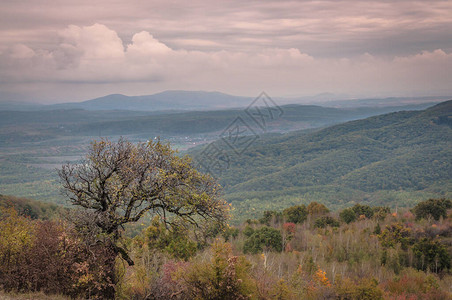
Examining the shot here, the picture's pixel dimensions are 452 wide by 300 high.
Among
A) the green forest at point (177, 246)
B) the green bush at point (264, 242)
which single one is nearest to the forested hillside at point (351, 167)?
the green forest at point (177, 246)

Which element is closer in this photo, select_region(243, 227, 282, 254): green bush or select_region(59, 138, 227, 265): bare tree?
select_region(59, 138, 227, 265): bare tree

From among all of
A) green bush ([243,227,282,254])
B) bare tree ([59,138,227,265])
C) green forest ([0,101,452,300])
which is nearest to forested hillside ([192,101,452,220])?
green forest ([0,101,452,300])

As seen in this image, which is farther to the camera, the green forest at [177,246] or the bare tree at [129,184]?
the bare tree at [129,184]

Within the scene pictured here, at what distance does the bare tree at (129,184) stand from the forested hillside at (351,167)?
74.3 meters

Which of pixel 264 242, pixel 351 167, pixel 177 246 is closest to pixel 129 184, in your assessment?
pixel 177 246

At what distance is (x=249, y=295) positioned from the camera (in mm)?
12000

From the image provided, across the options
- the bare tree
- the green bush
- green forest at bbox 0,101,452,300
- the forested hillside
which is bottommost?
the forested hillside

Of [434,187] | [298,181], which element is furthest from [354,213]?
[298,181]

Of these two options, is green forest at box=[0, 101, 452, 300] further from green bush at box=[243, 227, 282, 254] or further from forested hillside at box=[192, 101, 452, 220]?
forested hillside at box=[192, 101, 452, 220]

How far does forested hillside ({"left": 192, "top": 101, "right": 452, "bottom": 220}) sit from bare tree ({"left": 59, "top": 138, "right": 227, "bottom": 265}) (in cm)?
7431

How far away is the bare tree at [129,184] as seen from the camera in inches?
531

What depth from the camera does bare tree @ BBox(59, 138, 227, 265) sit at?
44.3ft

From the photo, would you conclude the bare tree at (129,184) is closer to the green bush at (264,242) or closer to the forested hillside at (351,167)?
the green bush at (264,242)

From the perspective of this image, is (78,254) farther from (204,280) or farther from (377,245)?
(377,245)
